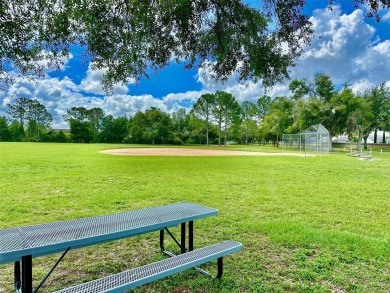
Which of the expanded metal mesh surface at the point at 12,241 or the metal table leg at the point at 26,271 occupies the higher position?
the expanded metal mesh surface at the point at 12,241

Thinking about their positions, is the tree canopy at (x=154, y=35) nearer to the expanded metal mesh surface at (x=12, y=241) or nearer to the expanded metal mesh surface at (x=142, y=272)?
the expanded metal mesh surface at (x=12, y=241)

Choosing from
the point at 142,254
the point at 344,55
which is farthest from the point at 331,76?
the point at 142,254

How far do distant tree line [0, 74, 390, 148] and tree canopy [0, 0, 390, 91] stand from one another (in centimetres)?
2752

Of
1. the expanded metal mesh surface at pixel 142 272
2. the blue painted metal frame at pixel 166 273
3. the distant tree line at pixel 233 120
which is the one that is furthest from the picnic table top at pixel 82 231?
the distant tree line at pixel 233 120

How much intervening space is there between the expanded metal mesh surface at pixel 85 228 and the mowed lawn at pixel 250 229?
2.13ft

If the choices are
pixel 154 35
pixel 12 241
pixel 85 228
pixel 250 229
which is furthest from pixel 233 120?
pixel 12 241

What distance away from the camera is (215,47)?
4.00m

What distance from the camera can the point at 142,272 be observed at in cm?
222

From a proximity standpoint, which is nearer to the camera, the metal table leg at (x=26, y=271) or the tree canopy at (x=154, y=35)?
the metal table leg at (x=26, y=271)

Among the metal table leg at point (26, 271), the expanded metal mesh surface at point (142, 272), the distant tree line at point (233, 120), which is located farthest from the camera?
the distant tree line at point (233, 120)

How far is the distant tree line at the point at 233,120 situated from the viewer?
106 ft

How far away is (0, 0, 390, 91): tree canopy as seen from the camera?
3072mm

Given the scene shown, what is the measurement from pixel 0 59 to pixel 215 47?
2650mm

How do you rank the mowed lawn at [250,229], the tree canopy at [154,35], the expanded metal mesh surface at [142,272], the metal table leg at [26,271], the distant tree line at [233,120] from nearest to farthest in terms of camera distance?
the expanded metal mesh surface at [142,272]
the metal table leg at [26,271]
the mowed lawn at [250,229]
the tree canopy at [154,35]
the distant tree line at [233,120]
